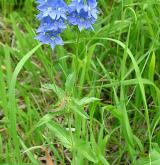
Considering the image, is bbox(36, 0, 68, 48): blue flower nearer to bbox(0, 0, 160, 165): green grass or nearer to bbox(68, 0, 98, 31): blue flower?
bbox(68, 0, 98, 31): blue flower

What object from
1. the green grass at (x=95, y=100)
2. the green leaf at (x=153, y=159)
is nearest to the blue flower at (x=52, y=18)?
the green grass at (x=95, y=100)

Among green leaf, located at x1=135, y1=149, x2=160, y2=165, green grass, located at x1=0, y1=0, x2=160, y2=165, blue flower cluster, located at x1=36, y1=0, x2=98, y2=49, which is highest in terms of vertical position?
blue flower cluster, located at x1=36, y1=0, x2=98, y2=49

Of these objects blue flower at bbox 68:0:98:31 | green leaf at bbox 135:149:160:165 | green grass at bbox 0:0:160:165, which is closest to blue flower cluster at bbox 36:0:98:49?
blue flower at bbox 68:0:98:31

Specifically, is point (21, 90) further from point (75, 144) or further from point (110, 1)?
point (110, 1)

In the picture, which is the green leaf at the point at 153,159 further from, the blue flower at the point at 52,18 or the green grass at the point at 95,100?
the blue flower at the point at 52,18

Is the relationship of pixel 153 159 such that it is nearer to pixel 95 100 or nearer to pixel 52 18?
pixel 95 100

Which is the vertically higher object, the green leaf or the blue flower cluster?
the blue flower cluster
